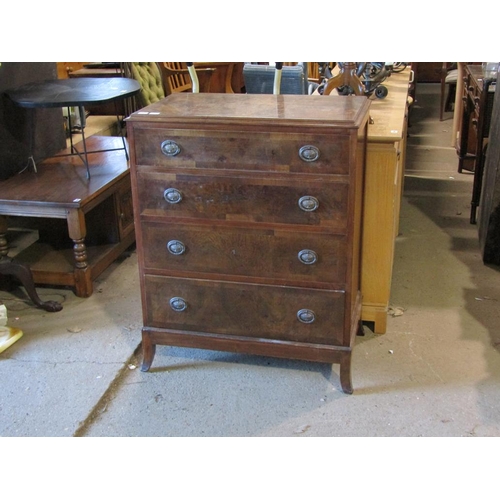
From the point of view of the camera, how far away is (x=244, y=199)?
210 cm

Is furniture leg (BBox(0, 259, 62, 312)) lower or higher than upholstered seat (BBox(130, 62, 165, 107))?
lower

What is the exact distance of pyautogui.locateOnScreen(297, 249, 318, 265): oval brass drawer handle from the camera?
6.95ft

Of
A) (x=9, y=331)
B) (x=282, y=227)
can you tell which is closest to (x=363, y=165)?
(x=282, y=227)

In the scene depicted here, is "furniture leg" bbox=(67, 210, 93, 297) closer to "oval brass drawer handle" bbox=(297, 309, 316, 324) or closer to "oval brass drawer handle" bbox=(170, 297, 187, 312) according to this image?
"oval brass drawer handle" bbox=(170, 297, 187, 312)

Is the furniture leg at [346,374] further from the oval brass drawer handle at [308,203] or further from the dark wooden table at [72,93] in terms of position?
the dark wooden table at [72,93]

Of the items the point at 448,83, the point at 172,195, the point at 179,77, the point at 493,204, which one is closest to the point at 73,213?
the point at 172,195

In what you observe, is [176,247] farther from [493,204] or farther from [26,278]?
[493,204]

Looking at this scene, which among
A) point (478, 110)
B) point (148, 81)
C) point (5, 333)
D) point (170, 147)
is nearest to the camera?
point (170, 147)

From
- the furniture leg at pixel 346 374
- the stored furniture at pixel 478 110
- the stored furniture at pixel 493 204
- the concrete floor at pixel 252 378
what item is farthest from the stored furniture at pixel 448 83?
the furniture leg at pixel 346 374

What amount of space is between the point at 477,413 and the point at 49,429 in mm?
1454

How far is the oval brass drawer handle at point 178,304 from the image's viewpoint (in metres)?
2.31

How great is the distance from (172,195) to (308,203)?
0.46 metres

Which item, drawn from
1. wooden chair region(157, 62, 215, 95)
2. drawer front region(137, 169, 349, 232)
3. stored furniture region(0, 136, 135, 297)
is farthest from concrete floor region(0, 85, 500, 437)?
wooden chair region(157, 62, 215, 95)

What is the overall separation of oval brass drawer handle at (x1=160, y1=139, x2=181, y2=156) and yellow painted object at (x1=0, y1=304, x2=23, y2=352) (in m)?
1.15
